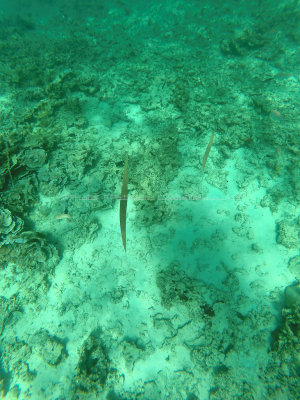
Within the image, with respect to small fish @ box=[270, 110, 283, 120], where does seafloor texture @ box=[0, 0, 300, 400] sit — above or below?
below

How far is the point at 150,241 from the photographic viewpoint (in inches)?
147

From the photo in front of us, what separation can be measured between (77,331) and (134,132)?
4287 millimetres

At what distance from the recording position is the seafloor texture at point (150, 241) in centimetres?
292

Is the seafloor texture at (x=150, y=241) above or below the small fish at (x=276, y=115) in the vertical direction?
below

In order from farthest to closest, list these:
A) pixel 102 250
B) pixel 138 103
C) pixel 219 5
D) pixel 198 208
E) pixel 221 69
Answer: pixel 219 5
pixel 221 69
pixel 138 103
pixel 198 208
pixel 102 250

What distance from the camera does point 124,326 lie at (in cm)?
319

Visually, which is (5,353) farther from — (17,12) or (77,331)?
(17,12)

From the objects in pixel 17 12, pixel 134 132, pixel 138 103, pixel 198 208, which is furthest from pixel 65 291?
pixel 17 12

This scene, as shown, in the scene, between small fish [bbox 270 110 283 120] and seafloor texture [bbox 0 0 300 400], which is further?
small fish [bbox 270 110 283 120]

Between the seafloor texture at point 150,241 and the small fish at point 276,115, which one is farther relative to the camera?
the small fish at point 276,115

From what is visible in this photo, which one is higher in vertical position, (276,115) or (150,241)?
(276,115)

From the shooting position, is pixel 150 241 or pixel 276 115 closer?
pixel 150 241

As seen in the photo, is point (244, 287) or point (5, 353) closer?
point (5, 353)

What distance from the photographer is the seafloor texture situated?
2920 millimetres
